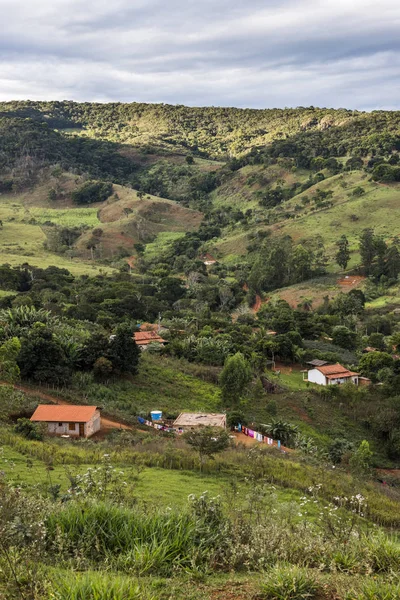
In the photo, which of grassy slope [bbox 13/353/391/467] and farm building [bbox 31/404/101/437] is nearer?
farm building [bbox 31/404/101/437]

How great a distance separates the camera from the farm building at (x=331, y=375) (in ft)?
118

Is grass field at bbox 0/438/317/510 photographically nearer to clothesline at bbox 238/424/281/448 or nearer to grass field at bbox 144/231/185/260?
clothesline at bbox 238/424/281/448

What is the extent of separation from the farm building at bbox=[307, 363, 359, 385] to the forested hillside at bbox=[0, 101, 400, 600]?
120 cm

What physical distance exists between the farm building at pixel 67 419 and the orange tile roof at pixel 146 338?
17221mm

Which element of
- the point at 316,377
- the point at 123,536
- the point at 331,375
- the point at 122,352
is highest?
the point at 123,536

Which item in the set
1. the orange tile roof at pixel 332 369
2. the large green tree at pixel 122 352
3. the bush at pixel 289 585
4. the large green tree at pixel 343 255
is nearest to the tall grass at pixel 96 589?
the bush at pixel 289 585

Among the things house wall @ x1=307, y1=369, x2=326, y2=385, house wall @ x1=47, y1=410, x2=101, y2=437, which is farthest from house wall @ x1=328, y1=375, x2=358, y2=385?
house wall @ x1=47, y1=410, x2=101, y2=437

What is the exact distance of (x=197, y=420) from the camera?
22.8 metres

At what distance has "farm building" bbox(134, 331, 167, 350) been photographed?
122 ft

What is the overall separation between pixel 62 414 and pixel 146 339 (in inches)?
732

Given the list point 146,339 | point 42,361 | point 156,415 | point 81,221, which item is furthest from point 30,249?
point 156,415

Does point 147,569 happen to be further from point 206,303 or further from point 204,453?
point 206,303

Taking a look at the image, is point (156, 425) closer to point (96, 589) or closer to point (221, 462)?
point (221, 462)

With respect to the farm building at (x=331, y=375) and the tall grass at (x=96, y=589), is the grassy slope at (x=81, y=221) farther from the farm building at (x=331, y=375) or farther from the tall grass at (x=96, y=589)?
the tall grass at (x=96, y=589)
